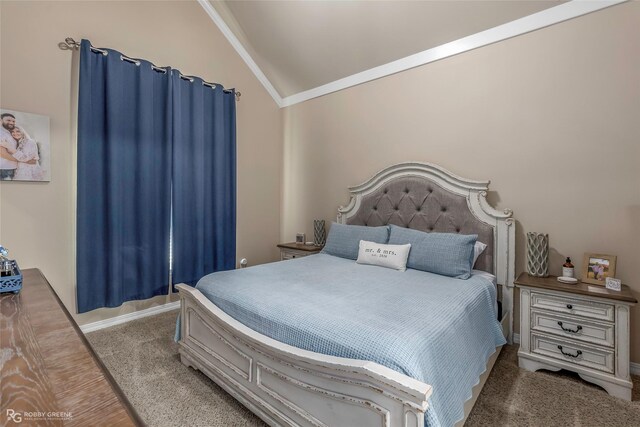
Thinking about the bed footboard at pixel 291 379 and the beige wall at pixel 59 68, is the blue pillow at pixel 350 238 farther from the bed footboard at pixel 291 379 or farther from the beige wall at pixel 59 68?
the beige wall at pixel 59 68

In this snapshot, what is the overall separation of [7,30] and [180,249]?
6.96 feet

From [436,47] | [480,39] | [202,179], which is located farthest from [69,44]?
[480,39]

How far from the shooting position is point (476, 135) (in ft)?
8.63

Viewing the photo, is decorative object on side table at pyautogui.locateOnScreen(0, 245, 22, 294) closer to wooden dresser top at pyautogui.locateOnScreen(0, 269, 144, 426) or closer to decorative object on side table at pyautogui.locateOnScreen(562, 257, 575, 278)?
wooden dresser top at pyautogui.locateOnScreen(0, 269, 144, 426)

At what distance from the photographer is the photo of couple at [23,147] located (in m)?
2.24

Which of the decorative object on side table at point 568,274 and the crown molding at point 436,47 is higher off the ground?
the crown molding at point 436,47

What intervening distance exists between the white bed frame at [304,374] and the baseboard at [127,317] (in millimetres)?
1157

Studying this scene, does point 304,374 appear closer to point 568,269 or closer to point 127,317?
point 568,269

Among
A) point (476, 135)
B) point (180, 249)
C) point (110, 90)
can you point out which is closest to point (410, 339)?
point (476, 135)

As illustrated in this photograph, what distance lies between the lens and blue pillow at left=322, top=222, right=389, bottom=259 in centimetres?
273

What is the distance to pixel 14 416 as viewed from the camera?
1.78 ft

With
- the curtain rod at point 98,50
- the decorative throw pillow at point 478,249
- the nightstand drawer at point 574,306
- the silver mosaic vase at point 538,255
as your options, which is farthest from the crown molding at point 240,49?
the nightstand drawer at point 574,306

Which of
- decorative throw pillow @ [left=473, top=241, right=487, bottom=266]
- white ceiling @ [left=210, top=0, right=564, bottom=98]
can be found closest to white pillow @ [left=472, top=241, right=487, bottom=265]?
decorative throw pillow @ [left=473, top=241, right=487, bottom=266]

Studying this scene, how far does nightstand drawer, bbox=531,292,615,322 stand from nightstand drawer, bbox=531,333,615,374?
192mm
